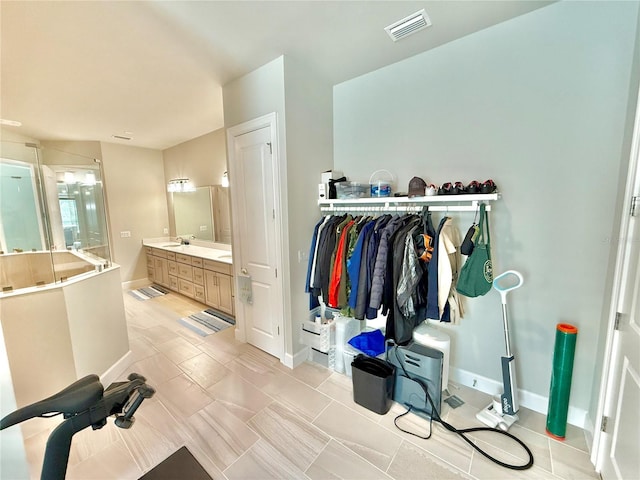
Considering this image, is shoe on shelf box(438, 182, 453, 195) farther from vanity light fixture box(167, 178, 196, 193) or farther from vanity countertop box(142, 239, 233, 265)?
vanity light fixture box(167, 178, 196, 193)

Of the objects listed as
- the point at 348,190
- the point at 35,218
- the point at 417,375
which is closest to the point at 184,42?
the point at 348,190

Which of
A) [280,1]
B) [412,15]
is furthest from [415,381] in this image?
[280,1]

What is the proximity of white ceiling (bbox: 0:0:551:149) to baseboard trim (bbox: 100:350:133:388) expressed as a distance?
278 centimetres

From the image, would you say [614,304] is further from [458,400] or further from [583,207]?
[458,400]

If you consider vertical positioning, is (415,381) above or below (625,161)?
below

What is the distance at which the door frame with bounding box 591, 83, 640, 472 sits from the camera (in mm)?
1409

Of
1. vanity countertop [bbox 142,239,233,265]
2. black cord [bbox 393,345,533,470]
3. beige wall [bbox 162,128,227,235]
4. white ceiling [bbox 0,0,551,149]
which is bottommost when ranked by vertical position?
black cord [bbox 393,345,533,470]

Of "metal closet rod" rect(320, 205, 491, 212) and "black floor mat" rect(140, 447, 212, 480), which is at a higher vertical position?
"metal closet rod" rect(320, 205, 491, 212)

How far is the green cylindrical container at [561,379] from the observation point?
1.69 meters

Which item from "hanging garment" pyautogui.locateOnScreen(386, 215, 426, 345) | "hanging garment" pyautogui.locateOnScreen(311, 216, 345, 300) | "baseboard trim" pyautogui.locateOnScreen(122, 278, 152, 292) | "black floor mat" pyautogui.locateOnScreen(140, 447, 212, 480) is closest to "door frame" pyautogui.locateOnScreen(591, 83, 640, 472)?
"hanging garment" pyautogui.locateOnScreen(386, 215, 426, 345)

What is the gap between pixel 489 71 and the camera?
1989mm

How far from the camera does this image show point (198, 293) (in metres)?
4.24

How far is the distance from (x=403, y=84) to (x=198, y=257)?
3.56 metres

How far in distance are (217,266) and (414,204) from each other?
111 inches
